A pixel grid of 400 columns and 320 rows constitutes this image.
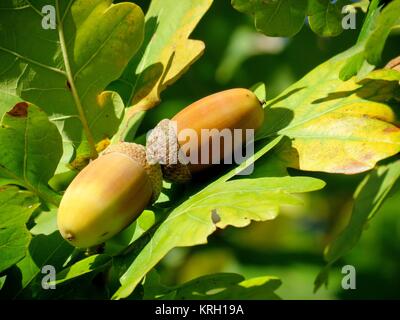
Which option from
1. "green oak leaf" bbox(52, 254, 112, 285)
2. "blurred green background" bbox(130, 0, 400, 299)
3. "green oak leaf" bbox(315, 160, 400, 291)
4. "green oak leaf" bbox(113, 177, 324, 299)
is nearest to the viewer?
"green oak leaf" bbox(113, 177, 324, 299)

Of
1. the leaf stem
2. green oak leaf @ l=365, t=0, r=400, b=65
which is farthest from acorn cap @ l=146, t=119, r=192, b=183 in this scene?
green oak leaf @ l=365, t=0, r=400, b=65

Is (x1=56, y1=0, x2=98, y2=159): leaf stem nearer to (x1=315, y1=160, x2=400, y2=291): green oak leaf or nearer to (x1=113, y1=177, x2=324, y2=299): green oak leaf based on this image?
(x1=113, y1=177, x2=324, y2=299): green oak leaf

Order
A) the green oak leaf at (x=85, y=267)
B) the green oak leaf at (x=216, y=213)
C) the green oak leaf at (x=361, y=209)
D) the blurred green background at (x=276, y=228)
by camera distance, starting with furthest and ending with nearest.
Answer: the blurred green background at (x=276, y=228) → the green oak leaf at (x=361, y=209) → the green oak leaf at (x=85, y=267) → the green oak leaf at (x=216, y=213)

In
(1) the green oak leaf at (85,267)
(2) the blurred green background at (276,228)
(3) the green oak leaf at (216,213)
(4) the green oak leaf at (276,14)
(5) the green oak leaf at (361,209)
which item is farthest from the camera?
(2) the blurred green background at (276,228)

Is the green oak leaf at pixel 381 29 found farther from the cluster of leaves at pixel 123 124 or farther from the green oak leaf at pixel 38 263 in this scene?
the green oak leaf at pixel 38 263

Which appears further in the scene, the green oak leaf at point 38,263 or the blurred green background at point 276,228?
the blurred green background at point 276,228

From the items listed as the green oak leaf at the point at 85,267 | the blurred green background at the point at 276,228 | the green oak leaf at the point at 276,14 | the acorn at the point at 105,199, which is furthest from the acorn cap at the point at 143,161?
→ the blurred green background at the point at 276,228

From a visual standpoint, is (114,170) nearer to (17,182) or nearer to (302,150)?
(17,182)
